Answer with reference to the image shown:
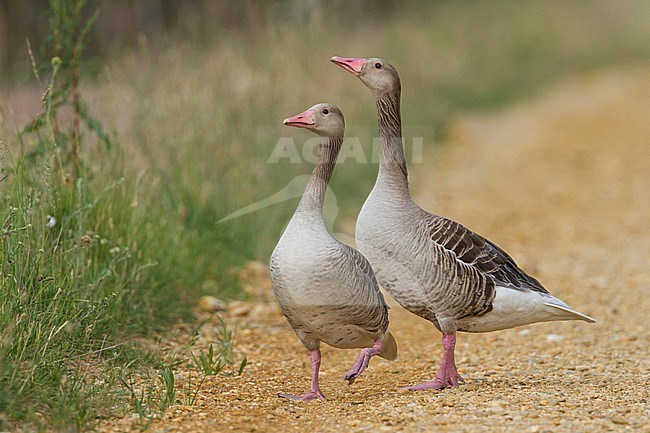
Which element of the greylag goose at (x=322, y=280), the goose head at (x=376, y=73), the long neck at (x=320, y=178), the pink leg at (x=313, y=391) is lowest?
the pink leg at (x=313, y=391)

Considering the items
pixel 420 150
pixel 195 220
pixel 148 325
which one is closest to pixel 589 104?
pixel 420 150

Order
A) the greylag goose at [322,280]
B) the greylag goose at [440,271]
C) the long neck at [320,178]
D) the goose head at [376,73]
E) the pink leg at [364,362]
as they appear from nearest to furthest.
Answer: the greylag goose at [322,280] → the long neck at [320,178] → the greylag goose at [440,271] → the pink leg at [364,362] → the goose head at [376,73]

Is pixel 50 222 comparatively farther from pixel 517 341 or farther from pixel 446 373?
pixel 517 341

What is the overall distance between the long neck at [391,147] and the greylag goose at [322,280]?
0.96 ft

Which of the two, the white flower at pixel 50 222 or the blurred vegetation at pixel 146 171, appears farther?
the white flower at pixel 50 222

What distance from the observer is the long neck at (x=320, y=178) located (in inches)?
177

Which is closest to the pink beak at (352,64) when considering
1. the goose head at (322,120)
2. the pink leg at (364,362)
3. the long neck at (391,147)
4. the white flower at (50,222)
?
the long neck at (391,147)

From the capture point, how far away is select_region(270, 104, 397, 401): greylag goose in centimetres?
428

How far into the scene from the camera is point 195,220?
23.2 ft

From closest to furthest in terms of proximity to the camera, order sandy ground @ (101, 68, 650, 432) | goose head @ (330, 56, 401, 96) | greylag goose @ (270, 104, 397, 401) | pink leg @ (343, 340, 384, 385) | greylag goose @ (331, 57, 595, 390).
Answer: sandy ground @ (101, 68, 650, 432), greylag goose @ (270, 104, 397, 401), greylag goose @ (331, 57, 595, 390), pink leg @ (343, 340, 384, 385), goose head @ (330, 56, 401, 96)

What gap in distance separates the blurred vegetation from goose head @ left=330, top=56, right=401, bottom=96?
1597 millimetres

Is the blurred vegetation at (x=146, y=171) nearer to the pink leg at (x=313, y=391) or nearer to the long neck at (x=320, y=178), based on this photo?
the pink leg at (x=313, y=391)

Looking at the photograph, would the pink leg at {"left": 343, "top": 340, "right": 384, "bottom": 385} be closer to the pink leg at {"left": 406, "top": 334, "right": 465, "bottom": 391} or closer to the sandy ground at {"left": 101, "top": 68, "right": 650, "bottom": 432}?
the sandy ground at {"left": 101, "top": 68, "right": 650, "bottom": 432}

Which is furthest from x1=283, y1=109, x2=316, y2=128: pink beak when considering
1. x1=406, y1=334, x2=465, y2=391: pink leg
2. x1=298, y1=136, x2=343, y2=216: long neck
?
x1=406, y1=334, x2=465, y2=391: pink leg
